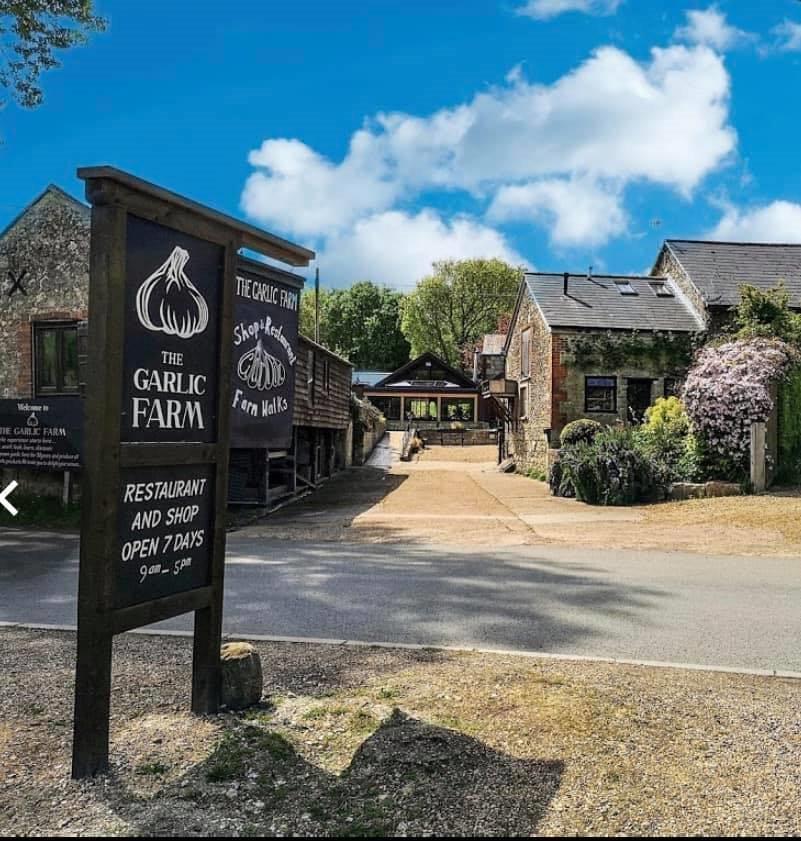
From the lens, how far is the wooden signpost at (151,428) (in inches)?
134

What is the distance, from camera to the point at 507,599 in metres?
7.55

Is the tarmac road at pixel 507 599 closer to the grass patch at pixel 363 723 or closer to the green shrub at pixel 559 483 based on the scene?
the grass patch at pixel 363 723

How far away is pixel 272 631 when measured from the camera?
6207 millimetres

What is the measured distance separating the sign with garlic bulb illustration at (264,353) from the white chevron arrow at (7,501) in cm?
1100

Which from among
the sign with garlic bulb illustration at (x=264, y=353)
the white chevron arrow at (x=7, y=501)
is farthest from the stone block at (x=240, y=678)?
the white chevron arrow at (x=7, y=501)

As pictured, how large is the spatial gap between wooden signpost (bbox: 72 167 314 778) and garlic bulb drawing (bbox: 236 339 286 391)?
1.52m

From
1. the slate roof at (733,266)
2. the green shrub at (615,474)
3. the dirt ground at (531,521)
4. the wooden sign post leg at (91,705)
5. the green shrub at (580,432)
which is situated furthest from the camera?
the slate roof at (733,266)

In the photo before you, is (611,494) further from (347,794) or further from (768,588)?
(347,794)

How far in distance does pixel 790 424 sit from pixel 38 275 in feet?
56.1

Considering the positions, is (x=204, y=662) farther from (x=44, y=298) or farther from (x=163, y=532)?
(x=44, y=298)

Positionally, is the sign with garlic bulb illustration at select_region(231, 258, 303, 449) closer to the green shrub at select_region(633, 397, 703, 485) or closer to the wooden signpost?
the wooden signpost

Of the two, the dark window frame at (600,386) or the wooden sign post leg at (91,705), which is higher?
the dark window frame at (600,386)

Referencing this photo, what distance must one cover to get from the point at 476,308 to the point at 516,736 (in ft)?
216

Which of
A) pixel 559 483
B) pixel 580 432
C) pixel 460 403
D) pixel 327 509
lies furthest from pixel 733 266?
pixel 460 403
